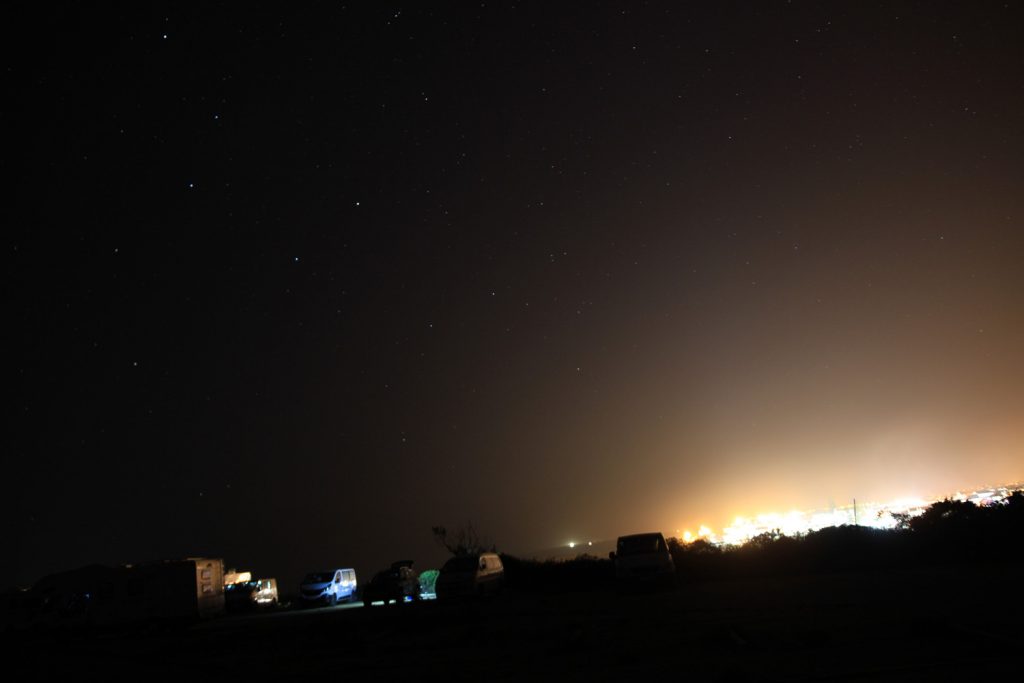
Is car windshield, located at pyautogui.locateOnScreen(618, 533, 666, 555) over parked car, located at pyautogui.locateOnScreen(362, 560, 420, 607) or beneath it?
over

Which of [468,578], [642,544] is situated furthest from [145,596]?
[642,544]

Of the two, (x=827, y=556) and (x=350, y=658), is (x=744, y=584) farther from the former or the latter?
(x=350, y=658)

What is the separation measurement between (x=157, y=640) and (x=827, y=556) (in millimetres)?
22808

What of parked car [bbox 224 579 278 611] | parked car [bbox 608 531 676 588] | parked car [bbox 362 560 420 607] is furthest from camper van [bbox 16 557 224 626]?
parked car [bbox 608 531 676 588]

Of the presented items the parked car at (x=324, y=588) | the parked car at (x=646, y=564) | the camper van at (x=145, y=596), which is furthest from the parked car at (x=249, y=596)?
the parked car at (x=646, y=564)

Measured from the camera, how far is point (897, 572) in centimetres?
2183

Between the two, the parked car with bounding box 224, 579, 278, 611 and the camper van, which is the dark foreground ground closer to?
the camper van

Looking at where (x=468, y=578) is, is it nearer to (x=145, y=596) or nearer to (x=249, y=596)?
(x=145, y=596)

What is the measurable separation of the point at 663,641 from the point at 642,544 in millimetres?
13218

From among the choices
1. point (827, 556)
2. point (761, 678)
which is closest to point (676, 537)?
point (827, 556)

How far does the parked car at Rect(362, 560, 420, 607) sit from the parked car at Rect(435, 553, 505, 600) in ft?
14.1

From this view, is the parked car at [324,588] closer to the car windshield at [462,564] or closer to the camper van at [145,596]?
the camper van at [145,596]

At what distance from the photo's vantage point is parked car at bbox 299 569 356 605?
111ft

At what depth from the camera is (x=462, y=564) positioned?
84.0 ft
